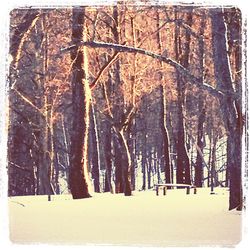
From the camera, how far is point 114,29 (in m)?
7.45

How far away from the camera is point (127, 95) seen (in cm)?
756

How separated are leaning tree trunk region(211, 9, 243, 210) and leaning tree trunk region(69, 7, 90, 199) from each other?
1.17 m

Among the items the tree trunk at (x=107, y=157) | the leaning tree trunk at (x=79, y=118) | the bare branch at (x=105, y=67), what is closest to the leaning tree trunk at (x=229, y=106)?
the bare branch at (x=105, y=67)

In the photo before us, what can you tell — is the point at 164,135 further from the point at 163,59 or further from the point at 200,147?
A: the point at 163,59

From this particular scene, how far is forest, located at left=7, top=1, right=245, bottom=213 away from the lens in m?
7.38

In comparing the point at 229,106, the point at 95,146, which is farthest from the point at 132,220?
the point at 229,106

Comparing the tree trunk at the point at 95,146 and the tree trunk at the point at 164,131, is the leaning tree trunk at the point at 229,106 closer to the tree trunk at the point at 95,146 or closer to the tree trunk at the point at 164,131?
the tree trunk at the point at 164,131

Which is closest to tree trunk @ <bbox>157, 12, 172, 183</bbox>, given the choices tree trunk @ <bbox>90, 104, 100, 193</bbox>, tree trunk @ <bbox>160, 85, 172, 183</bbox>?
tree trunk @ <bbox>160, 85, 172, 183</bbox>

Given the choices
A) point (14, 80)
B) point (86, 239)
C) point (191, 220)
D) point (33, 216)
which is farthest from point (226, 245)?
point (14, 80)

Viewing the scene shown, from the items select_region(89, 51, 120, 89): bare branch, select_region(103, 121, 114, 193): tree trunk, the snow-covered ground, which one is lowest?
the snow-covered ground

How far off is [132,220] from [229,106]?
1.30 meters

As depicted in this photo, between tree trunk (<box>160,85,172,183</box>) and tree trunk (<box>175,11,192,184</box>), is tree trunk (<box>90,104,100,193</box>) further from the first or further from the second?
tree trunk (<box>175,11,192,184</box>)

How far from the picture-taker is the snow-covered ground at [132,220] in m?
7.26

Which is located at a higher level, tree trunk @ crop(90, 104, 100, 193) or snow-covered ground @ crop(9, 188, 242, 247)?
tree trunk @ crop(90, 104, 100, 193)
